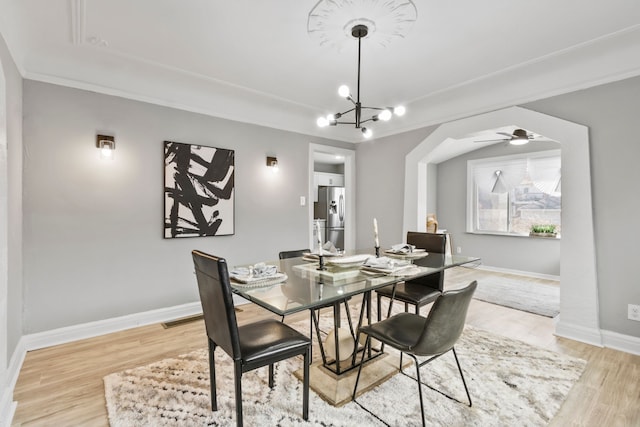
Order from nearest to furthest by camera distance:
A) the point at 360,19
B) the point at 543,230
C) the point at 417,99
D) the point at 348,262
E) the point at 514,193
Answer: the point at 360,19 → the point at 348,262 → the point at 417,99 → the point at 543,230 → the point at 514,193

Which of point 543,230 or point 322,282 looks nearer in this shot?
point 322,282

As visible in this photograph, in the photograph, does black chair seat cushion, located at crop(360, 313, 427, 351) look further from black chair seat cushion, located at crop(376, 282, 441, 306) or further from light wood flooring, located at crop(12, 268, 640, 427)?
light wood flooring, located at crop(12, 268, 640, 427)

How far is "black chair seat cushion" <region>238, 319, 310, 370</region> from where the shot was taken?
1.58m

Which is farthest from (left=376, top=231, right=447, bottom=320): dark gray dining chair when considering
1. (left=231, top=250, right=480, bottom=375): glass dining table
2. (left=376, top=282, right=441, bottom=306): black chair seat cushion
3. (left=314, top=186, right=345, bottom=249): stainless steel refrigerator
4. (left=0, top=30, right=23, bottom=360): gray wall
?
(left=314, top=186, right=345, bottom=249): stainless steel refrigerator

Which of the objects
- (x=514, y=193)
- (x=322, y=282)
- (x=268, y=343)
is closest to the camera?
(x=268, y=343)

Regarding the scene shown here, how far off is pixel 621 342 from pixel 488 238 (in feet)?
11.9

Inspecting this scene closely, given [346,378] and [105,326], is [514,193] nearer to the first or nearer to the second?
[346,378]

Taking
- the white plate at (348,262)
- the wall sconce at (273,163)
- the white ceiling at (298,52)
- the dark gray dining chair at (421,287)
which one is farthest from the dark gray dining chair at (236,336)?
the wall sconce at (273,163)

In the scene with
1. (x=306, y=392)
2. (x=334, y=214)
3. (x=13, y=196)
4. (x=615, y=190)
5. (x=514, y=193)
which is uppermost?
(x=514, y=193)

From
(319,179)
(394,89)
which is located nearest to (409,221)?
(394,89)

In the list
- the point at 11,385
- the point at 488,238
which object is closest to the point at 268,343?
the point at 11,385

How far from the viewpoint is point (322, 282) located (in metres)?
1.78

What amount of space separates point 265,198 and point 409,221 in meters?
1.96

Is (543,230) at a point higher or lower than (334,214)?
lower
